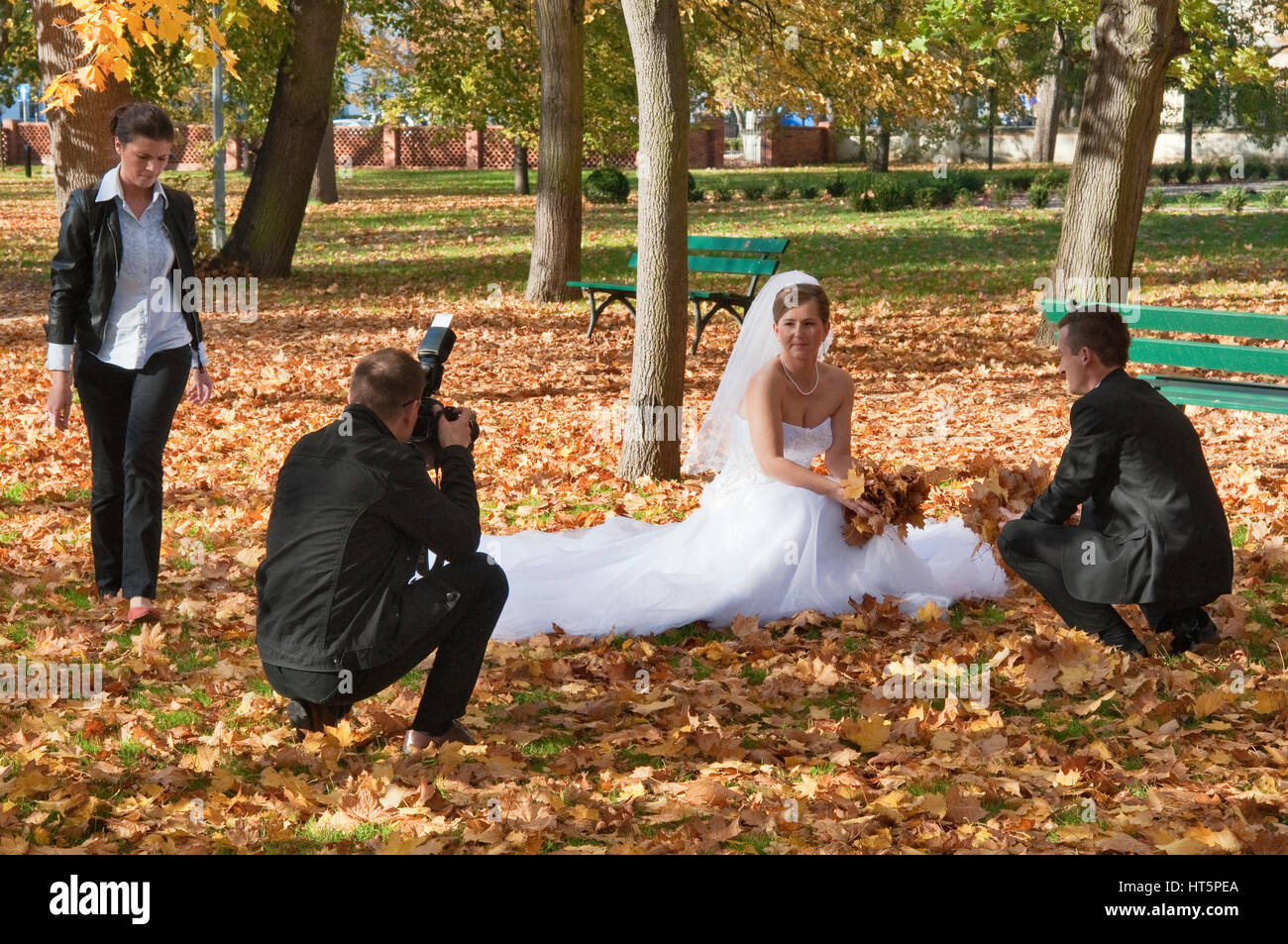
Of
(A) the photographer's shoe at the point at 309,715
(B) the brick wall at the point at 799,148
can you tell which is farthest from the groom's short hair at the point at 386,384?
(B) the brick wall at the point at 799,148

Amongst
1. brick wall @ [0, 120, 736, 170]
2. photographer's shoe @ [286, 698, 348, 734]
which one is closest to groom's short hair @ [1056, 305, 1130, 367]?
photographer's shoe @ [286, 698, 348, 734]

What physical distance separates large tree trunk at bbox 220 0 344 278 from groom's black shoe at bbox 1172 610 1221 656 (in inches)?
625

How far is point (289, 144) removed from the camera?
19.4 metres

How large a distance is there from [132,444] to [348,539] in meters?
2.08

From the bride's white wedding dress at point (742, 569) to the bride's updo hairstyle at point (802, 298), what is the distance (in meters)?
0.54

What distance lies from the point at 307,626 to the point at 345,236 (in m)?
22.2

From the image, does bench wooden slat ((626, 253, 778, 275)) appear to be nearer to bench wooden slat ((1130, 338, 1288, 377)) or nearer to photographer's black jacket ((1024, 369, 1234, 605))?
bench wooden slat ((1130, 338, 1288, 377))

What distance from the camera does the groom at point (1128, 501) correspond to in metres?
5.19

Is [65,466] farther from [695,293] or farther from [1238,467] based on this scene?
[1238,467]

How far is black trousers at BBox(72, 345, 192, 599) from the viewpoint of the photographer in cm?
598

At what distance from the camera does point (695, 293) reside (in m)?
13.0

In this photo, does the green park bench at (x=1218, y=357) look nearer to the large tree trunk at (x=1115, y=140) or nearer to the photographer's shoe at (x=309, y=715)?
the large tree trunk at (x=1115, y=140)

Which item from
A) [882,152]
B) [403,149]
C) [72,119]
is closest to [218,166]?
[72,119]

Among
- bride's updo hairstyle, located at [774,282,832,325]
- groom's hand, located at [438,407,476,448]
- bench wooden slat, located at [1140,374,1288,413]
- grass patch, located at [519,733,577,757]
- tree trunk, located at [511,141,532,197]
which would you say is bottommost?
grass patch, located at [519,733,577,757]
